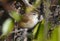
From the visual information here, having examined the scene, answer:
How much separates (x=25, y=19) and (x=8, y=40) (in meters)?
0.11

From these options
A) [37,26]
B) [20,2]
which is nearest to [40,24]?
[37,26]

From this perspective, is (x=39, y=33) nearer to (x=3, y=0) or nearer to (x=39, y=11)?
(x=39, y=11)

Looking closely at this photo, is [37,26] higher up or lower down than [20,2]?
lower down

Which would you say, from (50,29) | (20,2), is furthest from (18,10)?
(50,29)

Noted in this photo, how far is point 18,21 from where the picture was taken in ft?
3.01

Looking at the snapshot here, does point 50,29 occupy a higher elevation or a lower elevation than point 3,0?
lower

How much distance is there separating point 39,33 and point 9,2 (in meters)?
0.18

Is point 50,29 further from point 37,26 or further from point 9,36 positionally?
point 9,36

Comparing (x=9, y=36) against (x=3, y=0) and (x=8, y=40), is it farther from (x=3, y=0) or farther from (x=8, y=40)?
(x=3, y=0)

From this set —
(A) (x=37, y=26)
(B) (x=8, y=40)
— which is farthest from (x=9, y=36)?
(A) (x=37, y=26)

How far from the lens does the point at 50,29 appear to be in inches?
36.7

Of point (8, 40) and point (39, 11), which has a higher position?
point (39, 11)

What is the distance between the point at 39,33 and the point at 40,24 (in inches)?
1.5

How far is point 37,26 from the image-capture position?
92 cm
